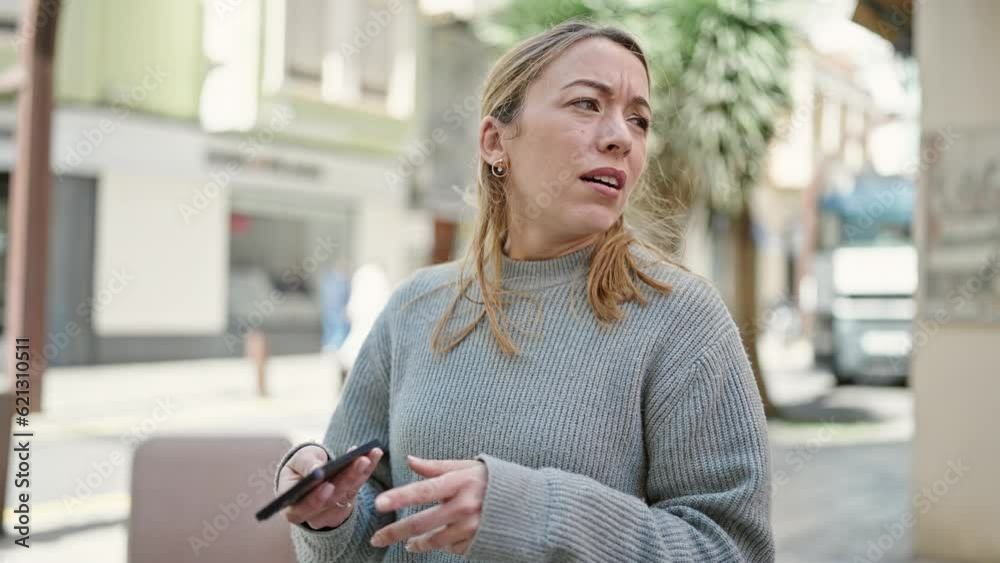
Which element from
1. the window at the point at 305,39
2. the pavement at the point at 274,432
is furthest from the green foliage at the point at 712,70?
the window at the point at 305,39

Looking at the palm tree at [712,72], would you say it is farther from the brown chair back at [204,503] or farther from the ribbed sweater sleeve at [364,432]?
the ribbed sweater sleeve at [364,432]

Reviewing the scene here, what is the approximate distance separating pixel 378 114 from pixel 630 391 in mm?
20167

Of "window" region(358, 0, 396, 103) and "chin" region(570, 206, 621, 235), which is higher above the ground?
"window" region(358, 0, 396, 103)

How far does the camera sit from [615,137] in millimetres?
1710

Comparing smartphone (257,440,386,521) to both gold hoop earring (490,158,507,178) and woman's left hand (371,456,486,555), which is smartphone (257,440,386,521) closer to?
woman's left hand (371,456,486,555)

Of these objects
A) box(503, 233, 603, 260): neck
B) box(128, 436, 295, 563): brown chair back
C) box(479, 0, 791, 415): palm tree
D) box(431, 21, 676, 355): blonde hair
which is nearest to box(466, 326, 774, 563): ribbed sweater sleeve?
box(431, 21, 676, 355): blonde hair

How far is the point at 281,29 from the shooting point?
18.9 meters

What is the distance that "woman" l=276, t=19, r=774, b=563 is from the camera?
1.45 m

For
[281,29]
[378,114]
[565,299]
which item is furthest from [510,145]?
[378,114]

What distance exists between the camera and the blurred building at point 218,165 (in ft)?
52.8

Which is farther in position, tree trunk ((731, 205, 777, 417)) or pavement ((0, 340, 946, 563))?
tree trunk ((731, 205, 777, 417))

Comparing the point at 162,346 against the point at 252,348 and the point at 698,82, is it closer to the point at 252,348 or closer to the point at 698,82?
the point at 252,348

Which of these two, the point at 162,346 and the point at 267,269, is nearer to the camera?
the point at 162,346

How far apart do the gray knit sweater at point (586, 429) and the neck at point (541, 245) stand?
0.06 feet
